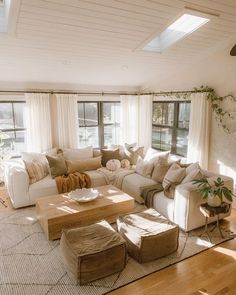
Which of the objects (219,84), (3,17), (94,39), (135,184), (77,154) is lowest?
(135,184)

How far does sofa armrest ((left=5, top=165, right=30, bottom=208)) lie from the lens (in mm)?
3729

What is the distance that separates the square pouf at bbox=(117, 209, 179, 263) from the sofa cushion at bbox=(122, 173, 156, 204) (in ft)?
3.60

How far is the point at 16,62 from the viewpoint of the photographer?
383 centimetres

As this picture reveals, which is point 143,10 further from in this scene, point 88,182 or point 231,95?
point 88,182

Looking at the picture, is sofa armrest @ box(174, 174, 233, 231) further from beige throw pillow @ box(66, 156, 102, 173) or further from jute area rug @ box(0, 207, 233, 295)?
Result: beige throw pillow @ box(66, 156, 102, 173)

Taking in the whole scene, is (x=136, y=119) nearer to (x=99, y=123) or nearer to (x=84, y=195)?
(x=99, y=123)

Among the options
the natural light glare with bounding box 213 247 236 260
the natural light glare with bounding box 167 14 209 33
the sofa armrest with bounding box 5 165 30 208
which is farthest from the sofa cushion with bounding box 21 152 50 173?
the natural light glare with bounding box 167 14 209 33

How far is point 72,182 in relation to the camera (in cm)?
408

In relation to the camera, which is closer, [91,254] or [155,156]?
[91,254]

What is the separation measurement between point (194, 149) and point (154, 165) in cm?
98

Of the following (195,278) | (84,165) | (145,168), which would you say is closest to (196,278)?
(195,278)

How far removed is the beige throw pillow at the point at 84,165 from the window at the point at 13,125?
4.49ft

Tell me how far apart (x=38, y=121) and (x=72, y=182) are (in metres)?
1.64

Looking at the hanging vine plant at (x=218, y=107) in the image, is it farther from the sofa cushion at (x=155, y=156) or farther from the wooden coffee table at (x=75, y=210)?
the wooden coffee table at (x=75, y=210)
